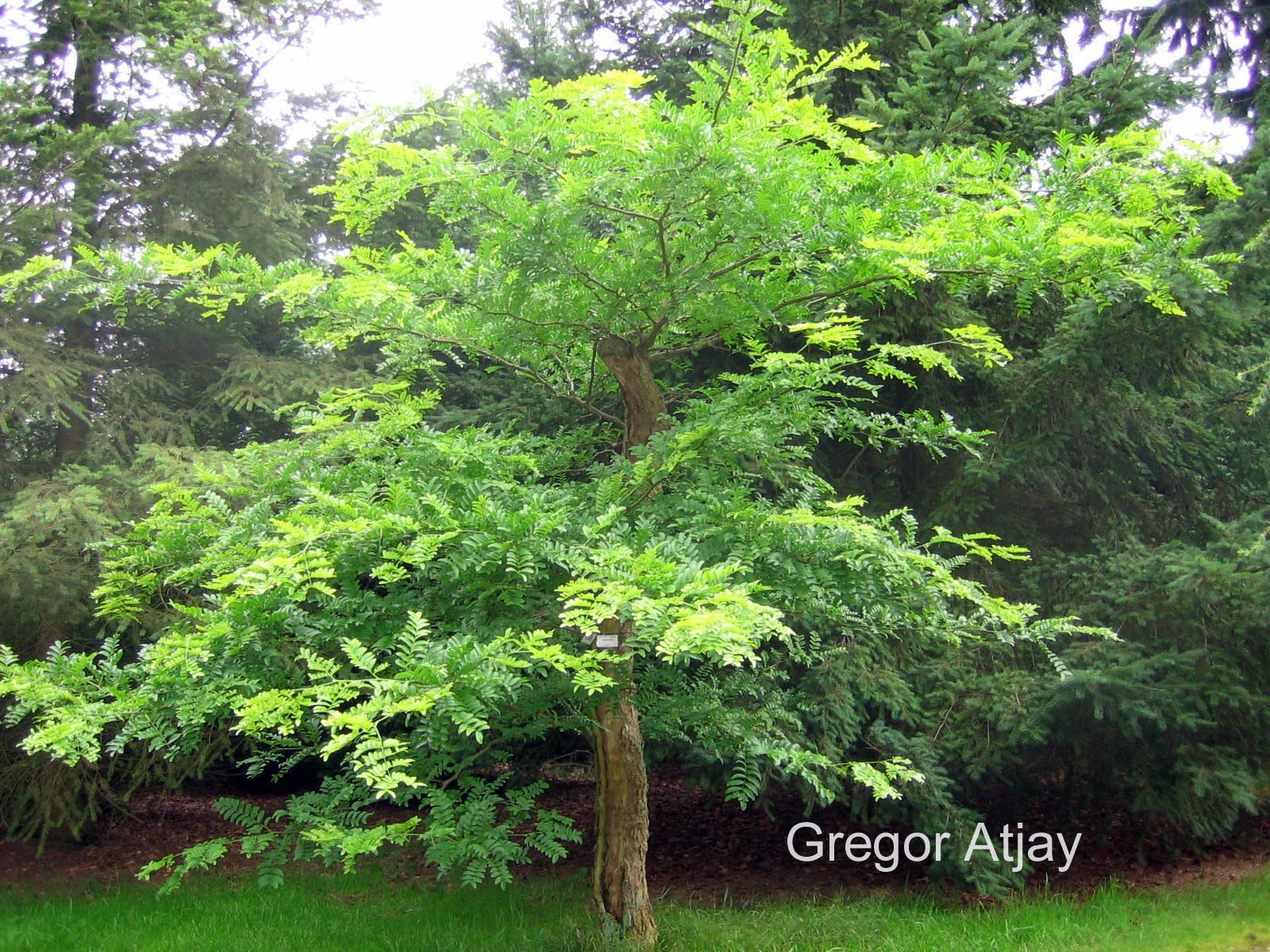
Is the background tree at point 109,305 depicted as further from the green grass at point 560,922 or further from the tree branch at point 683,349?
the tree branch at point 683,349

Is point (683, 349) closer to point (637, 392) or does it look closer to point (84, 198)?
point (637, 392)

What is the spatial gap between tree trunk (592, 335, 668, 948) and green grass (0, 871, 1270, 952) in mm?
283

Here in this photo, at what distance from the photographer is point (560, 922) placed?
5703mm

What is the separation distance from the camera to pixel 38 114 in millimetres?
7832

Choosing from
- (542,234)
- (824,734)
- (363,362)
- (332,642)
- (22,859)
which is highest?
(363,362)

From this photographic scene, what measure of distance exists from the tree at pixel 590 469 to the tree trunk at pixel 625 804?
2 centimetres

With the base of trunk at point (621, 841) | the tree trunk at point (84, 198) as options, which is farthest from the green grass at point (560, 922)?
the tree trunk at point (84, 198)

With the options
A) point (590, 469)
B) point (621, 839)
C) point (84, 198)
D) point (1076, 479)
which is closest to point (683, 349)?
point (590, 469)

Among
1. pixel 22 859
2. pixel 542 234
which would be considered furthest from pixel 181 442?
pixel 542 234

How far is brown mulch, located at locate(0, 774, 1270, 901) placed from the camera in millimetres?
6828

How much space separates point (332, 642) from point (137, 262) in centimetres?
172

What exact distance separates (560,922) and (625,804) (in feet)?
4.74

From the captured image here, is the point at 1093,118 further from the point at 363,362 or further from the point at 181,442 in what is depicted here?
the point at 181,442

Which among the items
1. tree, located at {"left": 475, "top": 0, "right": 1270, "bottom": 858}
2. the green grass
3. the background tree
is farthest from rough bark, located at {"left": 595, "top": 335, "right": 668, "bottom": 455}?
the background tree
